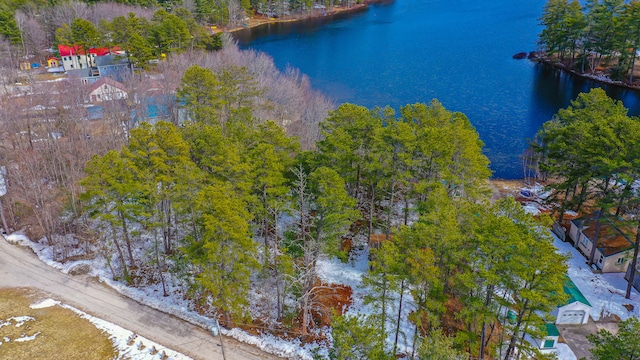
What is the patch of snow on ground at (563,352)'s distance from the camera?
23641 millimetres

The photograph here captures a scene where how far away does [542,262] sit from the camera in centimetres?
1789

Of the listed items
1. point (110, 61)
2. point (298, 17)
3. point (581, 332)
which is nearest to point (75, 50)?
point (110, 61)

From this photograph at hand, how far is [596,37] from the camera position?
224ft

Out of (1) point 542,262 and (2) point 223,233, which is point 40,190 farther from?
(1) point 542,262

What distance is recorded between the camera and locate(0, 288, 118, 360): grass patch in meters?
23.7

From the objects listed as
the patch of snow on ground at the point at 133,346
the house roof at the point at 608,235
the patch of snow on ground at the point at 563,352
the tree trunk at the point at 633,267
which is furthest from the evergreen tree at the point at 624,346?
the patch of snow on ground at the point at 133,346

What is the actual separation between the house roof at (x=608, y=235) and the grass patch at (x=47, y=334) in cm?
2910

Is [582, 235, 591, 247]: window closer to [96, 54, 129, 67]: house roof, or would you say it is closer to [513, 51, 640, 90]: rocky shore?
[513, 51, 640, 90]: rocky shore

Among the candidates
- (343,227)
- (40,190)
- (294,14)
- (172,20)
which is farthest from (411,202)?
(294,14)

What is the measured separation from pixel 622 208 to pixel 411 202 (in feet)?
44.7

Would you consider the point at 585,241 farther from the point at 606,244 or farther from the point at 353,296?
the point at 353,296

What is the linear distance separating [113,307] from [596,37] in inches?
2852

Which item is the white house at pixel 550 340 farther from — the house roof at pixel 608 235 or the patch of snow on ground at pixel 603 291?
the house roof at pixel 608 235

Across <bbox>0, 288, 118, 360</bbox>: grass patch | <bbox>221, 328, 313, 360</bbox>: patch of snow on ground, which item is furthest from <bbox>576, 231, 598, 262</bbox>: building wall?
<bbox>0, 288, 118, 360</bbox>: grass patch
